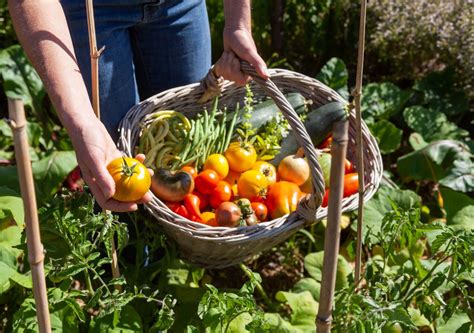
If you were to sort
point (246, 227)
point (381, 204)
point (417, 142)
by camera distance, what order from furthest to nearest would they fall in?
1. point (417, 142)
2. point (381, 204)
3. point (246, 227)

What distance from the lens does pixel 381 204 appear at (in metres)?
2.42

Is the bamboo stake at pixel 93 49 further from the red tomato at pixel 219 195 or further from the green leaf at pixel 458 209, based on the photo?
the green leaf at pixel 458 209

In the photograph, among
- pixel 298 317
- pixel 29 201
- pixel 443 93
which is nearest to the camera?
pixel 29 201

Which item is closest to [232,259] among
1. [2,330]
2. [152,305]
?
[152,305]

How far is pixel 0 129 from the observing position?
9.86ft

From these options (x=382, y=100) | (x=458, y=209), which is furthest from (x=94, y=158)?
(x=382, y=100)

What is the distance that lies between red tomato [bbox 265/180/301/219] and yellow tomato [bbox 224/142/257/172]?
0.13 meters

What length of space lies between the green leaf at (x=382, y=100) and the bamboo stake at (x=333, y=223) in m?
1.74

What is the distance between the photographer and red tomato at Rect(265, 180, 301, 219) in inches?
83.4

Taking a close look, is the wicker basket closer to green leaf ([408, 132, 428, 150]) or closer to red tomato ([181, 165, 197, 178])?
red tomato ([181, 165, 197, 178])

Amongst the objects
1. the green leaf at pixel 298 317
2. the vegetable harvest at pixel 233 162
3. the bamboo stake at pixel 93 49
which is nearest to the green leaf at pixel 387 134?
the vegetable harvest at pixel 233 162

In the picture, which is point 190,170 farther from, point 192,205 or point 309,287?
point 309,287

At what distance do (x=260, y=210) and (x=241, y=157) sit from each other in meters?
0.21

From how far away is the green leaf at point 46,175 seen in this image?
8.55 ft
